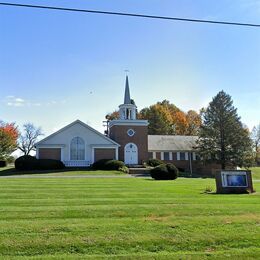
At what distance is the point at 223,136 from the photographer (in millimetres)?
49812

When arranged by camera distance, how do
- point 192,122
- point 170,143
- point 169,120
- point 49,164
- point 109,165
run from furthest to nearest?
1. point 192,122
2. point 169,120
3. point 170,143
4. point 109,165
5. point 49,164

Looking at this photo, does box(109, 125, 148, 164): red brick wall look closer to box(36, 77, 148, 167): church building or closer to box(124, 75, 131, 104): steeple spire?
box(36, 77, 148, 167): church building

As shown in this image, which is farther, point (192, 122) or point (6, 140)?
point (192, 122)

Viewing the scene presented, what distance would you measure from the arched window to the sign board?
97.2 feet

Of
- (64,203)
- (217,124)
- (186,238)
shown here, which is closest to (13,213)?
(64,203)

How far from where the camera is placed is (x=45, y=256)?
22.8 feet

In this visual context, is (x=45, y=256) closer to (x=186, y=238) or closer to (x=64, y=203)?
(x=186, y=238)

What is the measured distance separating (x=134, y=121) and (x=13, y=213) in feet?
130

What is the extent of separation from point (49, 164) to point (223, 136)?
22.6 metres

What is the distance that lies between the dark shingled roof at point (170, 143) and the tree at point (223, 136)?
387 centimetres

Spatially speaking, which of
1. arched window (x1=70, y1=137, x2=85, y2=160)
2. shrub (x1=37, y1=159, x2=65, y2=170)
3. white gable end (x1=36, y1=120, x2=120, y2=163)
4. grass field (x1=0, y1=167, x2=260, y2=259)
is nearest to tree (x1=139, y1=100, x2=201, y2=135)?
white gable end (x1=36, y1=120, x2=120, y2=163)

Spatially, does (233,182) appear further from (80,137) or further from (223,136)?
(223,136)

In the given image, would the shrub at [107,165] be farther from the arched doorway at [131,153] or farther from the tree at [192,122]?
the tree at [192,122]

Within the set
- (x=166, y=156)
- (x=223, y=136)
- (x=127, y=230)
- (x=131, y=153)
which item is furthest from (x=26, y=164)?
(x=127, y=230)
